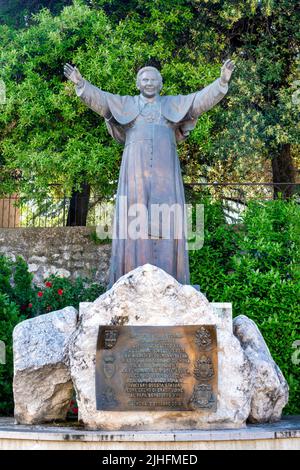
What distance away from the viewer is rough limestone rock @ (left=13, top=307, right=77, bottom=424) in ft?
17.3

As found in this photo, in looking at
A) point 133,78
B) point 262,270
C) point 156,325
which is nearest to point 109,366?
point 156,325

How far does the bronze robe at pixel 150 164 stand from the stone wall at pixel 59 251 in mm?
4109

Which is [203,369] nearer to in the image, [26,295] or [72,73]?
[72,73]

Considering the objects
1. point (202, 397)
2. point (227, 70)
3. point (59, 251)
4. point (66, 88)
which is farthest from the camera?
point (59, 251)

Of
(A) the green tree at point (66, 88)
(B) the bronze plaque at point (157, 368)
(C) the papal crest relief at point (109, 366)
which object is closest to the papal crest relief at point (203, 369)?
(B) the bronze plaque at point (157, 368)

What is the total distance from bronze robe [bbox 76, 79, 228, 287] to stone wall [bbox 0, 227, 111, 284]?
411 centimetres

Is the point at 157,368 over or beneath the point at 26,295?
beneath

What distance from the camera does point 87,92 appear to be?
621 centimetres

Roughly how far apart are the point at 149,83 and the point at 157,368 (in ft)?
9.33

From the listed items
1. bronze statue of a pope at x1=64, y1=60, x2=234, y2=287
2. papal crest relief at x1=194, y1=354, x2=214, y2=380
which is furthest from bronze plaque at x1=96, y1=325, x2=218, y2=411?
bronze statue of a pope at x1=64, y1=60, x2=234, y2=287

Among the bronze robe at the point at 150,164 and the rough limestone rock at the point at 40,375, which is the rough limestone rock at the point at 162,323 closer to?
the rough limestone rock at the point at 40,375

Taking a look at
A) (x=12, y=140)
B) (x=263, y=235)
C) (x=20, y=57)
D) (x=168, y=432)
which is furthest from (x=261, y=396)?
(x=20, y=57)

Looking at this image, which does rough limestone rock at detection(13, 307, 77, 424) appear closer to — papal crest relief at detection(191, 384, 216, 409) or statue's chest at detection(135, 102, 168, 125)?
papal crest relief at detection(191, 384, 216, 409)

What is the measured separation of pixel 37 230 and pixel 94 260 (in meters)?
1.07
